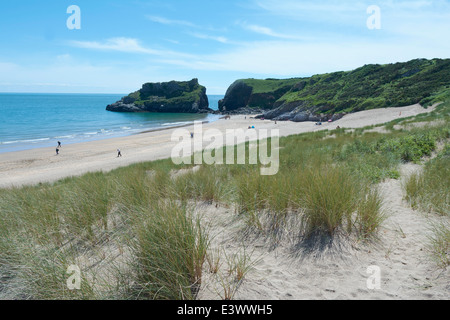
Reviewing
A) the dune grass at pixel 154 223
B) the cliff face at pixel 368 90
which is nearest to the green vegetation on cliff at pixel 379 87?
the cliff face at pixel 368 90

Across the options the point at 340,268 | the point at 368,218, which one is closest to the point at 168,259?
the point at 340,268

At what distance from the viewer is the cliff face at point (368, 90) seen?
41.1 metres

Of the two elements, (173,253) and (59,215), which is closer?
(173,253)

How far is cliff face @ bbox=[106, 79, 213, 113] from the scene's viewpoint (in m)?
106

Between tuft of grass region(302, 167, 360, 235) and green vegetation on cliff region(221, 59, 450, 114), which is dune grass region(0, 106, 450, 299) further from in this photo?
green vegetation on cliff region(221, 59, 450, 114)

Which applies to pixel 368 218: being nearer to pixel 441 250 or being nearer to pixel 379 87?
pixel 441 250

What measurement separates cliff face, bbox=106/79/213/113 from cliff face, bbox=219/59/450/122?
2842 cm

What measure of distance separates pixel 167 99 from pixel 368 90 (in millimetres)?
86247

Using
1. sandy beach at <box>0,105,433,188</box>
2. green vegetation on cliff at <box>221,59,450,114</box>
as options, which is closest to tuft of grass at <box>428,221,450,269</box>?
sandy beach at <box>0,105,433,188</box>
